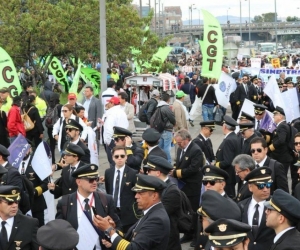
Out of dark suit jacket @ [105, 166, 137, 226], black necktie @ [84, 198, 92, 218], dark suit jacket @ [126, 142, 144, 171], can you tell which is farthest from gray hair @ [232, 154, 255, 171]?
black necktie @ [84, 198, 92, 218]

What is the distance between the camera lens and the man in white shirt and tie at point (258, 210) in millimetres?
8438

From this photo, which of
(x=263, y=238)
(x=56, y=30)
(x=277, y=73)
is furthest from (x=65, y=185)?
(x=277, y=73)

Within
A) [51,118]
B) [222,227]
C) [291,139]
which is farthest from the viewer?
[51,118]

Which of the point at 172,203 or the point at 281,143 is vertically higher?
the point at 172,203

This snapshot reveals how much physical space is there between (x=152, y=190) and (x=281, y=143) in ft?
24.9

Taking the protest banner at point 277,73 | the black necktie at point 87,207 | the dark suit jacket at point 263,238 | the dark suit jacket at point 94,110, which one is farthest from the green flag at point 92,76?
the dark suit jacket at point 263,238

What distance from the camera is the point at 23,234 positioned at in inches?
311

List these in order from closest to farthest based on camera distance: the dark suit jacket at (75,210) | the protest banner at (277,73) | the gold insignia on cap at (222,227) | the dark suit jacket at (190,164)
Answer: the gold insignia on cap at (222,227)
the dark suit jacket at (75,210)
the dark suit jacket at (190,164)
the protest banner at (277,73)

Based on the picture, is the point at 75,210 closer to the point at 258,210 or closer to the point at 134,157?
the point at 258,210

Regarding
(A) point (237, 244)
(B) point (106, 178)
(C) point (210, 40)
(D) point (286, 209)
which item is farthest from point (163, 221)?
(C) point (210, 40)

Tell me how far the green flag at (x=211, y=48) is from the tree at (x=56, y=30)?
3.91 meters

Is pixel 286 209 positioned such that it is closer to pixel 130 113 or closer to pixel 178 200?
pixel 178 200

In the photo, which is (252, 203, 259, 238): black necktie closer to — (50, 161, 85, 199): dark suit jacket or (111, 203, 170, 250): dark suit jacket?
(111, 203, 170, 250): dark suit jacket

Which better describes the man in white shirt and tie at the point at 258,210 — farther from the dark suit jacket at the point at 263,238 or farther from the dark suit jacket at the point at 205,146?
the dark suit jacket at the point at 205,146
